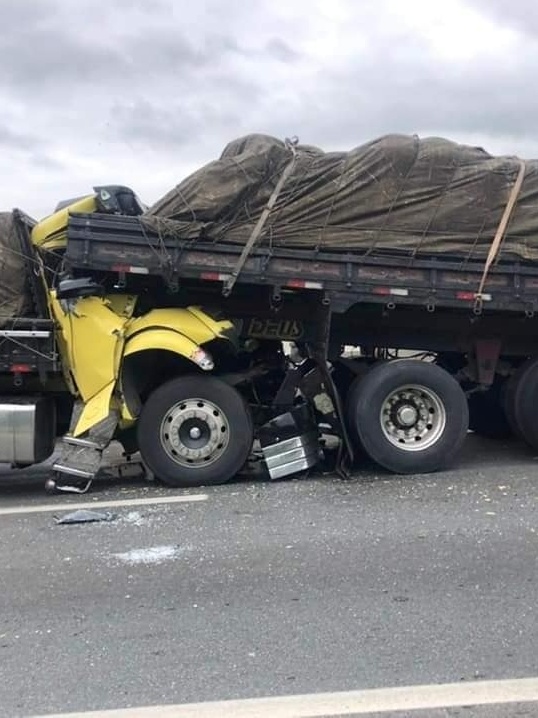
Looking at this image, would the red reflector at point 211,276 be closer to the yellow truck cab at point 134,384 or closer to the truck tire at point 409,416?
the yellow truck cab at point 134,384

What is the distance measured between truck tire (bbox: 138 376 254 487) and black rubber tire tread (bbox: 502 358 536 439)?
8.91 feet

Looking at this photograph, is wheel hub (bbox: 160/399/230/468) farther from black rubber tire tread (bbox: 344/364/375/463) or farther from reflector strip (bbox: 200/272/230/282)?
black rubber tire tread (bbox: 344/364/375/463)

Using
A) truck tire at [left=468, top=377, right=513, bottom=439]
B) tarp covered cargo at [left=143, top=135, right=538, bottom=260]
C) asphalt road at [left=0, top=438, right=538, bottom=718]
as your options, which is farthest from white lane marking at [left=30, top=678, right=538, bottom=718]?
truck tire at [left=468, top=377, right=513, bottom=439]

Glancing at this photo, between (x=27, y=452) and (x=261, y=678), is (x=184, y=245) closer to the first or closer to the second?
(x=27, y=452)

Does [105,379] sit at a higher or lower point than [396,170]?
lower

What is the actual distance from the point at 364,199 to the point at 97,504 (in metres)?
3.54

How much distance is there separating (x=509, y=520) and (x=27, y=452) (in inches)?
161

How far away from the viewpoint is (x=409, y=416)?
8.21 m

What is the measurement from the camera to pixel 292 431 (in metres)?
8.17

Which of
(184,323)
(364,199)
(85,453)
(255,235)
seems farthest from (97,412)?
(364,199)

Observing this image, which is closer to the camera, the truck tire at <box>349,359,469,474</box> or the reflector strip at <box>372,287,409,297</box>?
the reflector strip at <box>372,287,409,297</box>

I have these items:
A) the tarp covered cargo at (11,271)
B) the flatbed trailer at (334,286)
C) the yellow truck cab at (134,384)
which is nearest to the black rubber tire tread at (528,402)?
the flatbed trailer at (334,286)

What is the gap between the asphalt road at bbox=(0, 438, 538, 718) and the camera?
13.0 ft

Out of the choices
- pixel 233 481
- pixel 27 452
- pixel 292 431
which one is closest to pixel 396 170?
pixel 292 431
